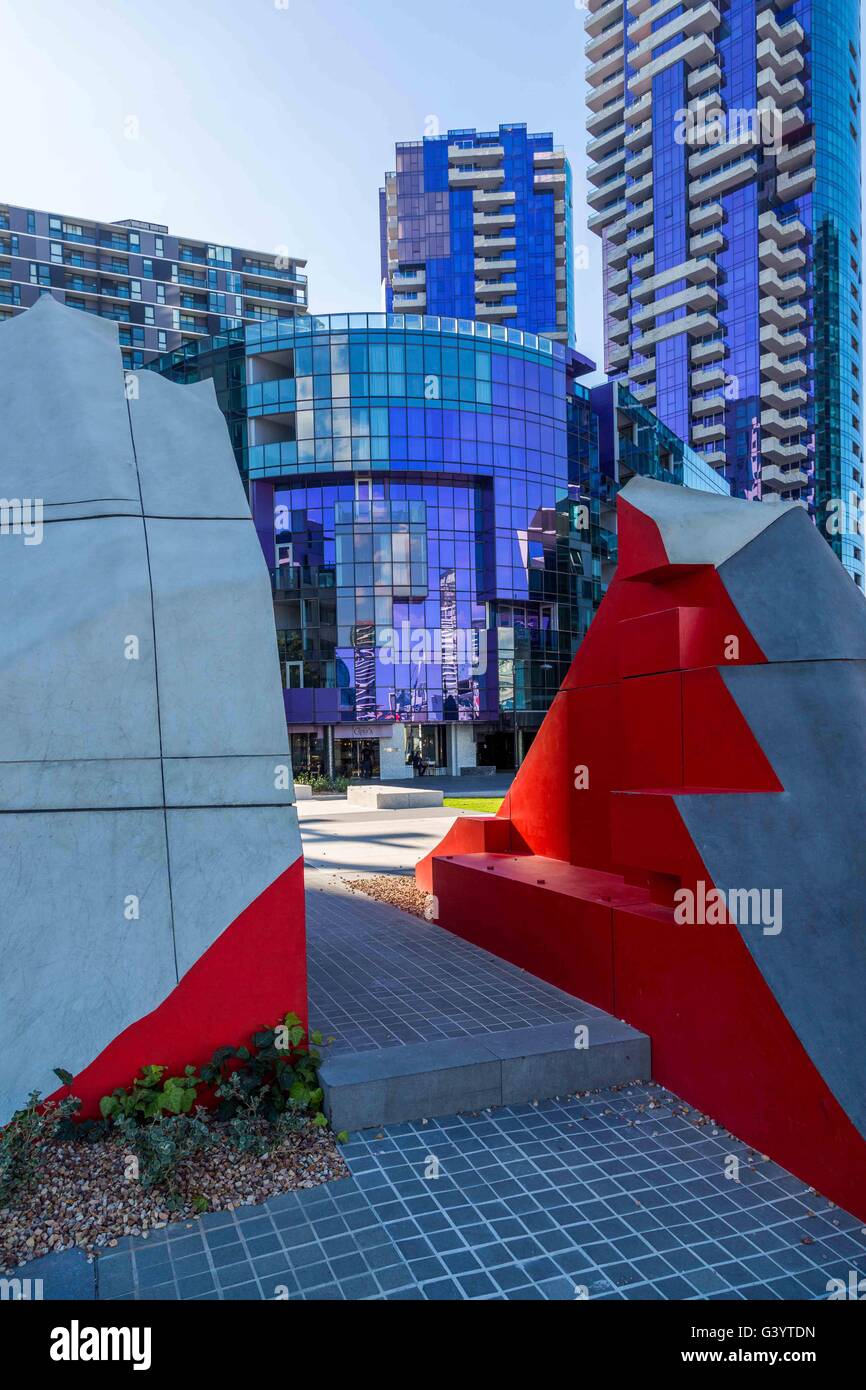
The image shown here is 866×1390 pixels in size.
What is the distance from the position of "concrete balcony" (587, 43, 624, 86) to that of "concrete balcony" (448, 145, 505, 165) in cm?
1588

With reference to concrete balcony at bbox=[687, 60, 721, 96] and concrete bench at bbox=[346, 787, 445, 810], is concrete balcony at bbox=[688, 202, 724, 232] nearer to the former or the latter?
concrete balcony at bbox=[687, 60, 721, 96]

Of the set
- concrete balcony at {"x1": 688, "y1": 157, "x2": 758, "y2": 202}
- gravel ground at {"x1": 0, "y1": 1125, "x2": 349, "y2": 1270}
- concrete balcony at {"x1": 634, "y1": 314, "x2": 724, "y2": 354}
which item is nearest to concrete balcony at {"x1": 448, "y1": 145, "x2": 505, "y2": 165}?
concrete balcony at {"x1": 688, "y1": 157, "x2": 758, "y2": 202}

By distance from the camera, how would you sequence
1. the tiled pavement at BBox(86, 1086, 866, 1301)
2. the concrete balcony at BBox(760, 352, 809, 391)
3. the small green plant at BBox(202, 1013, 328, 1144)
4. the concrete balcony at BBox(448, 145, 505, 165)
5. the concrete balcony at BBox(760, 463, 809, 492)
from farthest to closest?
the concrete balcony at BBox(448, 145, 505, 165)
the concrete balcony at BBox(760, 463, 809, 492)
the concrete balcony at BBox(760, 352, 809, 391)
the small green plant at BBox(202, 1013, 328, 1144)
the tiled pavement at BBox(86, 1086, 866, 1301)

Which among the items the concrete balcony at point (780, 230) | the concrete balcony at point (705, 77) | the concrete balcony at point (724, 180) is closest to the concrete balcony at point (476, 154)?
the concrete balcony at point (705, 77)

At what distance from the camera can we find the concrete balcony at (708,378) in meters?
74.3

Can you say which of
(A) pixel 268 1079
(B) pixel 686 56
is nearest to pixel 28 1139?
(A) pixel 268 1079

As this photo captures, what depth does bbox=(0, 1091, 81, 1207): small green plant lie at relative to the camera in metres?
4.75

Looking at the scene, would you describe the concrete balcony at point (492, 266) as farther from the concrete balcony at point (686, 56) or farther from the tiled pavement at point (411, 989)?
the tiled pavement at point (411, 989)

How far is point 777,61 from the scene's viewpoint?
6981 centimetres

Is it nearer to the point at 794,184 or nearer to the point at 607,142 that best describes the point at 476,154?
the point at 607,142

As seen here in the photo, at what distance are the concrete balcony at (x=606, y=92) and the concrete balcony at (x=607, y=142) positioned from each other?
2.71 metres
